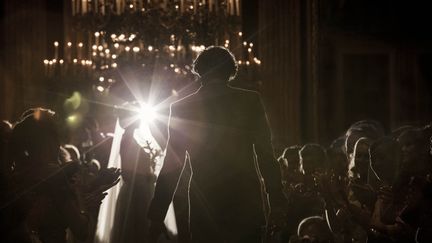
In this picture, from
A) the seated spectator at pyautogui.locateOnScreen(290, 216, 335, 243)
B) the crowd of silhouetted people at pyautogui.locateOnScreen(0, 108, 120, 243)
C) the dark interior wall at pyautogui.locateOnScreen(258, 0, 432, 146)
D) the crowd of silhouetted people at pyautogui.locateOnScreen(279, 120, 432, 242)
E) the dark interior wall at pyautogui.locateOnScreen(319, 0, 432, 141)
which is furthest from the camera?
the dark interior wall at pyautogui.locateOnScreen(319, 0, 432, 141)

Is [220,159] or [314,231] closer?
[220,159]

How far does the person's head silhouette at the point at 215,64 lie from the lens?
5.18m

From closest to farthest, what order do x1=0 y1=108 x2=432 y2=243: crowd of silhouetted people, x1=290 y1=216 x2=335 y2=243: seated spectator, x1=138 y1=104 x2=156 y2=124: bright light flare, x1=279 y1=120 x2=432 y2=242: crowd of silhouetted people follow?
x1=0 y1=108 x2=432 y2=243: crowd of silhouetted people, x1=279 y1=120 x2=432 y2=242: crowd of silhouetted people, x1=290 y1=216 x2=335 y2=243: seated spectator, x1=138 y1=104 x2=156 y2=124: bright light flare

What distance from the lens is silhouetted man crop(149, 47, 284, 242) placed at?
4.95 meters

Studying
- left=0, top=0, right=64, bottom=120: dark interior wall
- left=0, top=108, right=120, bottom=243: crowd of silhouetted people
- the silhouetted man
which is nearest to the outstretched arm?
the silhouetted man

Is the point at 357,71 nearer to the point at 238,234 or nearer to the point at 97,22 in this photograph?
the point at 97,22

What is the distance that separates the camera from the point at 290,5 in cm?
1703

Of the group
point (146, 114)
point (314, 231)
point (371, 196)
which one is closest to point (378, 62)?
point (146, 114)

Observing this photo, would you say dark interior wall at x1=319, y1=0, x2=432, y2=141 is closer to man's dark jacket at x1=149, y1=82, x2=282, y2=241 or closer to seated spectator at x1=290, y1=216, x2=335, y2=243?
seated spectator at x1=290, y1=216, x2=335, y2=243

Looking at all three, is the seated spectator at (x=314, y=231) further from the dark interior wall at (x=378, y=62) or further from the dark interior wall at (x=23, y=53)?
the dark interior wall at (x=378, y=62)

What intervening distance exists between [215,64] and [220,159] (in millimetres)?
606

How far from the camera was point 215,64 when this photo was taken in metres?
5.19

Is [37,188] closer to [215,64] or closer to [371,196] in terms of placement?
[215,64]

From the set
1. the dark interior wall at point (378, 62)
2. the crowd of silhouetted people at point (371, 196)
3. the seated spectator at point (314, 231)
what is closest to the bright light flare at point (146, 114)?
the crowd of silhouetted people at point (371, 196)
